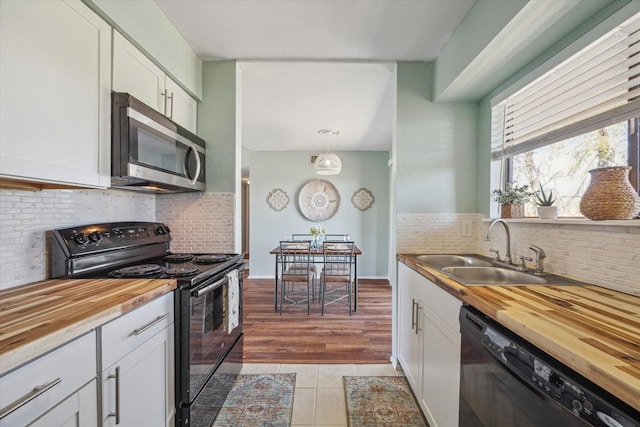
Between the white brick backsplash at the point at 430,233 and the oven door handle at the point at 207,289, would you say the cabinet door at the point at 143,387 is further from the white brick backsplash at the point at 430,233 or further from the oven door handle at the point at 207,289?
the white brick backsplash at the point at 430,233

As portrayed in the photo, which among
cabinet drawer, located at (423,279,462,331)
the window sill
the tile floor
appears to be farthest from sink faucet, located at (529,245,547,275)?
the tile floor

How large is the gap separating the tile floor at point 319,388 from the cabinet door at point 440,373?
20.6 inches

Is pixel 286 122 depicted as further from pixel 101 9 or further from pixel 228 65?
pixel 101 9

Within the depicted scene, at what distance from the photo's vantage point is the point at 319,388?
1.92m

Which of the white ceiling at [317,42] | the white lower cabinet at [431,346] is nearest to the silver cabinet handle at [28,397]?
the white lower cabinet at [431,346]

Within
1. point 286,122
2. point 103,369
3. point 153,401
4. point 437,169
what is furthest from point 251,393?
point 286,122

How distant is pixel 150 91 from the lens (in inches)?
63.3

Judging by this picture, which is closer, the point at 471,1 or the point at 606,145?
the point at 606,145

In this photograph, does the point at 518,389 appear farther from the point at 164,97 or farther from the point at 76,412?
the point at 164,97

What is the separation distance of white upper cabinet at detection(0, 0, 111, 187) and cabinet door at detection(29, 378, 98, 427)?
0.72 metres

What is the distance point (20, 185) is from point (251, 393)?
1.71 metres

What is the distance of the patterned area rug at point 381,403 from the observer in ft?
5.27

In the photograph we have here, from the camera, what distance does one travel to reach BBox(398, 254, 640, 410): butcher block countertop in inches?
21.8

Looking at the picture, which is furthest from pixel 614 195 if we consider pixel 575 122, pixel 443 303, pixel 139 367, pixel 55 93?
Answer: pixel 55 93
